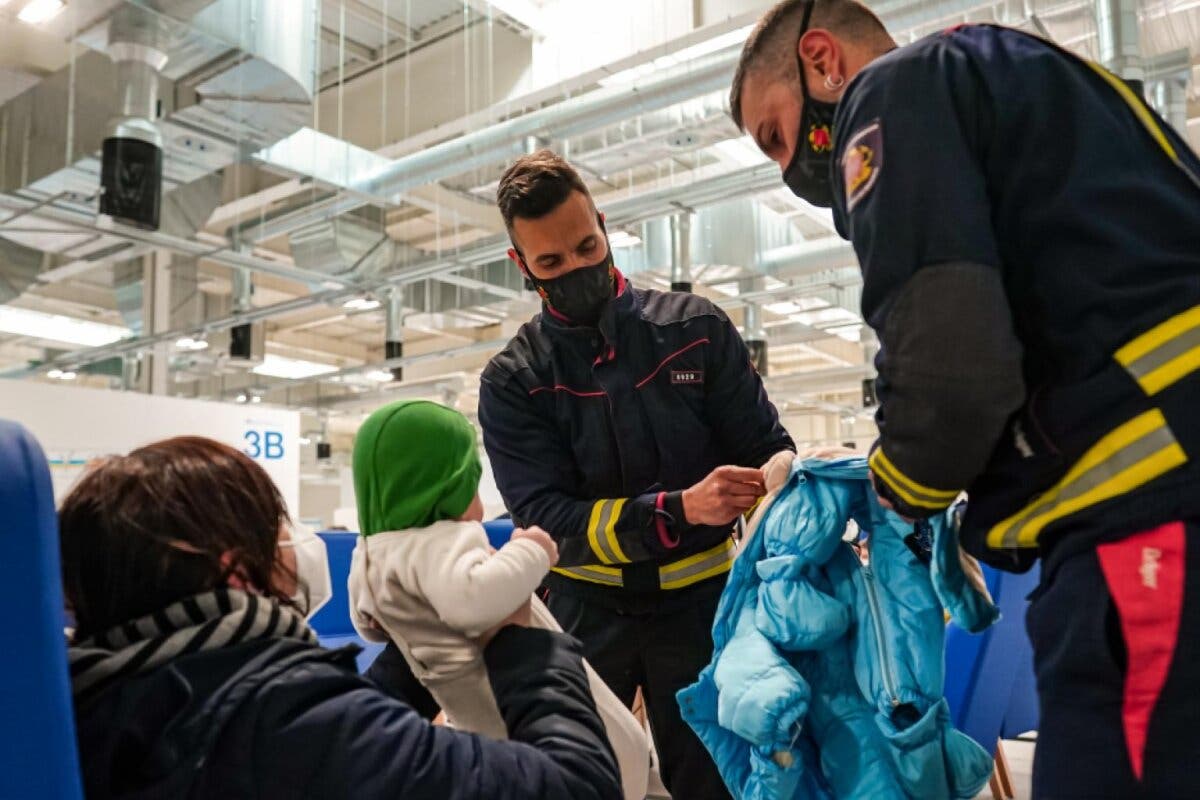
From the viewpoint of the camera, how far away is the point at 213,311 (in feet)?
37.1

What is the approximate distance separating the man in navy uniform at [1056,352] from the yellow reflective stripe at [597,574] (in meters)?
0.76

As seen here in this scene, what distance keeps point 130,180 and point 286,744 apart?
461 centimetres

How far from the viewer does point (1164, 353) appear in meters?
0.81

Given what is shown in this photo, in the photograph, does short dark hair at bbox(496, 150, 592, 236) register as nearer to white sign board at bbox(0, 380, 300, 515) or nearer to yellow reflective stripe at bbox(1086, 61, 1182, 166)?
yellow reflective stripe at bbox(1086, 61, 1182, 166)

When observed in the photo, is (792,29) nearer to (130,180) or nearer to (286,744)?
(286,744)

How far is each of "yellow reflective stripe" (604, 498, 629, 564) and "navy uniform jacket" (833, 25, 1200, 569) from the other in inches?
27.6

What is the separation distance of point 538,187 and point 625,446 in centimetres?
48

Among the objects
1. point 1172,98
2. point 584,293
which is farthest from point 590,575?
point 1172,98

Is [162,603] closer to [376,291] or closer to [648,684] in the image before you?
[648,684]

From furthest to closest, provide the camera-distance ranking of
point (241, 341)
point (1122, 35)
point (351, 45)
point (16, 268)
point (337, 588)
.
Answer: point (241, 341)
point (16, 268)
point (351, 45)
point (337, 588)
point (1122, 35)

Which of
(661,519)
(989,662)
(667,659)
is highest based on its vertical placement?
(661,519)

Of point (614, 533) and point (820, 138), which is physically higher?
point (820, 138)

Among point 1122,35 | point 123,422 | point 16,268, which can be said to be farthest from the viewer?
point 16,268

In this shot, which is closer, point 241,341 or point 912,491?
point 912,491
